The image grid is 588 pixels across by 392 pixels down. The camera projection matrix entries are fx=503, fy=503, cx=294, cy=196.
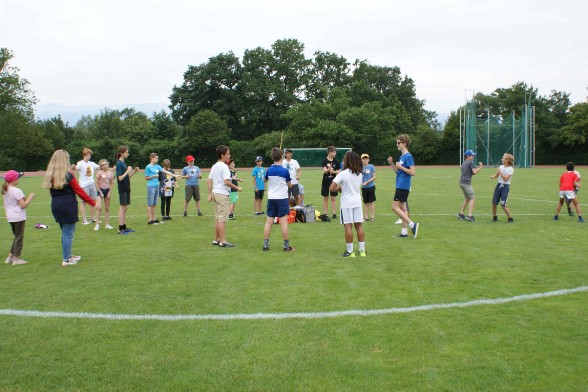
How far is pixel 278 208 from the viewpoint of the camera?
9.51 meters

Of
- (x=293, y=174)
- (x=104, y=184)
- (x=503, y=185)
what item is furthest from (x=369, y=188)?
(x=104, y=184)

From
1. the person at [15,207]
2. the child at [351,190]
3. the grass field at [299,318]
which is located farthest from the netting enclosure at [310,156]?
the person at [15,207]

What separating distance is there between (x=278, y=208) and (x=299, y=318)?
4120mm

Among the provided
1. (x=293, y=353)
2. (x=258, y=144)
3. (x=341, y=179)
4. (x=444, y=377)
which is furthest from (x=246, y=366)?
(x=258, y=144)

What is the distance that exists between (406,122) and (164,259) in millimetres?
65474

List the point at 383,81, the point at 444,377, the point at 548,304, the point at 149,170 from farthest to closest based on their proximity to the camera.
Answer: the point at 383,81, the point at 149,170, the point at 548,304, the point at 444,377

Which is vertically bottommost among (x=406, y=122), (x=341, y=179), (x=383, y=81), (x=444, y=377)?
(x=444, y=377)

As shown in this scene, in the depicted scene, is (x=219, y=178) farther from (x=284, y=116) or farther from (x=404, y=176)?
(x=284, y=116)

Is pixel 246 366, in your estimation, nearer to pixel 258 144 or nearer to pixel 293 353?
pixel 293 353

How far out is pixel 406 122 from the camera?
232ft

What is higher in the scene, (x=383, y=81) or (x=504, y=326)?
(x=383, y=81)

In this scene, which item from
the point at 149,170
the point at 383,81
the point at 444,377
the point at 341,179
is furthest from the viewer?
the point at 383,81

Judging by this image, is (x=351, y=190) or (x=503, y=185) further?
(x=503, y=185)

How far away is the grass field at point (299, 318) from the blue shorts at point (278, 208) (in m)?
0.84
